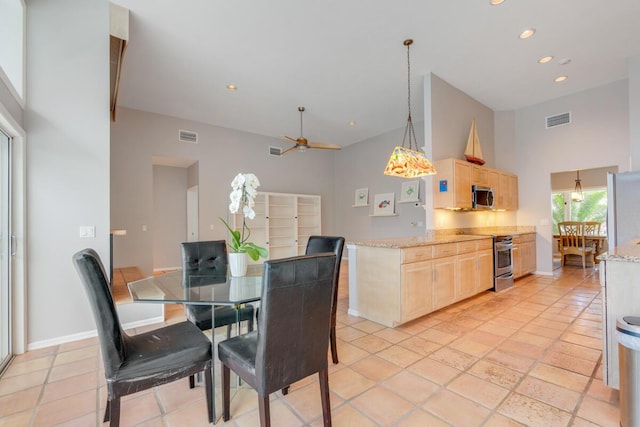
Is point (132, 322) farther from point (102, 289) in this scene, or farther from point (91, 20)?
point (91, 20)

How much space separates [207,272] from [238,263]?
1.64ft

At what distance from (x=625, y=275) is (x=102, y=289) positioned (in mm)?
2873

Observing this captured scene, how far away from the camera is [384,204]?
23.7ft

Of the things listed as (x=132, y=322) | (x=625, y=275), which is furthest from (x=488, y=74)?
(x=132, y=322)

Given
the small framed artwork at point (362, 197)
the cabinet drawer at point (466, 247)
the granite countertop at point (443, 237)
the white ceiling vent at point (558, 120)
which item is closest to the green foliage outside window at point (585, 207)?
the white ceiling vent at point (558, 120)

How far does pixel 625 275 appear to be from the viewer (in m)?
1.69

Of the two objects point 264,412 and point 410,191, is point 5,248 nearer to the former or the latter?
point 264,412

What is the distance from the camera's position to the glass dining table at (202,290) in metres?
1.63

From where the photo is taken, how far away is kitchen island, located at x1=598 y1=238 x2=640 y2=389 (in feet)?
5.44

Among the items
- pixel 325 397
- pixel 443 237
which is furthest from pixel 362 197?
pixel 325 397

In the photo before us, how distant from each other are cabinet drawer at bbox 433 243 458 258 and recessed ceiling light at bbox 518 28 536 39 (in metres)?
2.76

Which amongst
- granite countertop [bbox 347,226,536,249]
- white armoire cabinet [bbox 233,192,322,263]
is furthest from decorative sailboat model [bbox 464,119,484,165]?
white armoire cabinet [bbox 233,192,322,263]

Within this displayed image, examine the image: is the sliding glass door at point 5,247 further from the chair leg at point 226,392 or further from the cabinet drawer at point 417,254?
the cabinet drawer at point 417,254

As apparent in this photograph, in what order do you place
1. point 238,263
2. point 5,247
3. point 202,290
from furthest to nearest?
point 5,247 < point 238,263 < point 202,290
